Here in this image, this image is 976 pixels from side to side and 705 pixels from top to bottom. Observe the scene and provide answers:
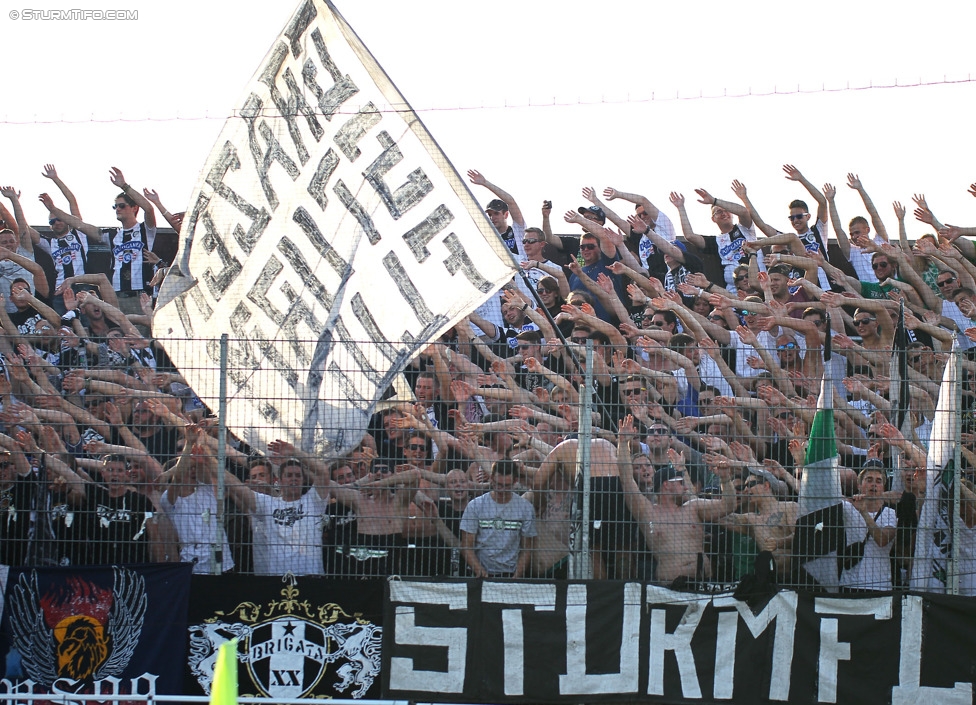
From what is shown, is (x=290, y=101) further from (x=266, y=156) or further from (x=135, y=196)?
(x=135, y=196)

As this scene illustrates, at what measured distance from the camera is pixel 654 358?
6.90 metres

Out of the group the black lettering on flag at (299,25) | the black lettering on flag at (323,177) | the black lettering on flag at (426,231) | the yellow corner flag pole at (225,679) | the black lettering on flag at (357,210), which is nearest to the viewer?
the yellow corner flag pole at (225,679)

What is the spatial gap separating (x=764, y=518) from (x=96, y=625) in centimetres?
402

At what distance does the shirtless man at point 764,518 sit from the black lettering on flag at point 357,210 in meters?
2.65

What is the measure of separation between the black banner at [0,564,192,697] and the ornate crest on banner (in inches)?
6.9

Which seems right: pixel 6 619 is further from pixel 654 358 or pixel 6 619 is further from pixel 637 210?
pixel 637 210

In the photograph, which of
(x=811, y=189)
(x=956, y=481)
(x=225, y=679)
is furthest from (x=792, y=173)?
(x=225, y=679)

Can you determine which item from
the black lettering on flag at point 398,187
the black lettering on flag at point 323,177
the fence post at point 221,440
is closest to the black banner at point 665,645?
the fence post at point 221,440

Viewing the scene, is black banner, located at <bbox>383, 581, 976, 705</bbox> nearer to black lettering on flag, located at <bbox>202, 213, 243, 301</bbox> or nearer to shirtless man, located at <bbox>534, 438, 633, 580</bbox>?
shirtless man, located at <bbox>534, 438, 633, 580</bbox>

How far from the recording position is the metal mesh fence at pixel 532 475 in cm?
682

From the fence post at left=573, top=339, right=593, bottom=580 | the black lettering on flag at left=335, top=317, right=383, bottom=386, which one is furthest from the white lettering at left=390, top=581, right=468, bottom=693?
the black lettering on flag at left=335, top=317, right=383, bottom=386

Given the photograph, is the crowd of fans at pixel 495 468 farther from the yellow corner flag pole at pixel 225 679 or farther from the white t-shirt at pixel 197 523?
the yellow corner flag pole at pixel 225 679

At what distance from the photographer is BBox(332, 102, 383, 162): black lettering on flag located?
7.11m

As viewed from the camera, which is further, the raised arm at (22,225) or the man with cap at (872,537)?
the raised arm at (22,225)
